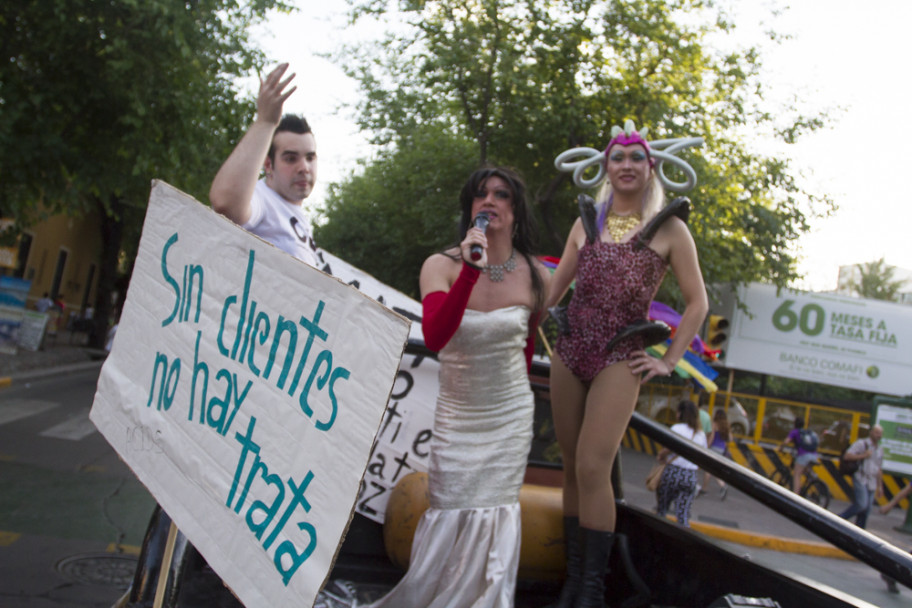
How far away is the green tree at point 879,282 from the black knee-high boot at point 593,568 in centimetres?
5543

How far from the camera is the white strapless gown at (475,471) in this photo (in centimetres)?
241

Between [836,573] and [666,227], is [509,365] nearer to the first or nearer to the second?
[666,227]

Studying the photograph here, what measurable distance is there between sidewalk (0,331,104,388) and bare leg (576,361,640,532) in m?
13.6

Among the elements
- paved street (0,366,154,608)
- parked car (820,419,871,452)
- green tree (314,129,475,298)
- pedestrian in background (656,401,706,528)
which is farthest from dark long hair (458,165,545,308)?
parked car (820,419,871,452)

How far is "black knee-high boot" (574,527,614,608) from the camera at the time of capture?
2.42 m

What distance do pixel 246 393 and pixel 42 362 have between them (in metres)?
18.4

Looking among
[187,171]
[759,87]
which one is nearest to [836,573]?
[187,171]

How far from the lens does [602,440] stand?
247 cm

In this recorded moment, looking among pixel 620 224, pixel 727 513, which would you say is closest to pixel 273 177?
pixel 620 224

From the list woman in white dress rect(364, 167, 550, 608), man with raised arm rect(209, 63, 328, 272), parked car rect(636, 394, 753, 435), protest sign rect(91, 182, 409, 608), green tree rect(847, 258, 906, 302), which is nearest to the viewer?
protest sign rect(91, 182, 409, 608)

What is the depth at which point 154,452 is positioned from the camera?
5.95 feet

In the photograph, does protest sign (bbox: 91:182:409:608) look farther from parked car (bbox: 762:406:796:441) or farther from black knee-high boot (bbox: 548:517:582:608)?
parked car (bbox: 762:406:796:441)

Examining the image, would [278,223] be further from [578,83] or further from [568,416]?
[578,83]

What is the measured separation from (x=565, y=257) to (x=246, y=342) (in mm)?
1596
